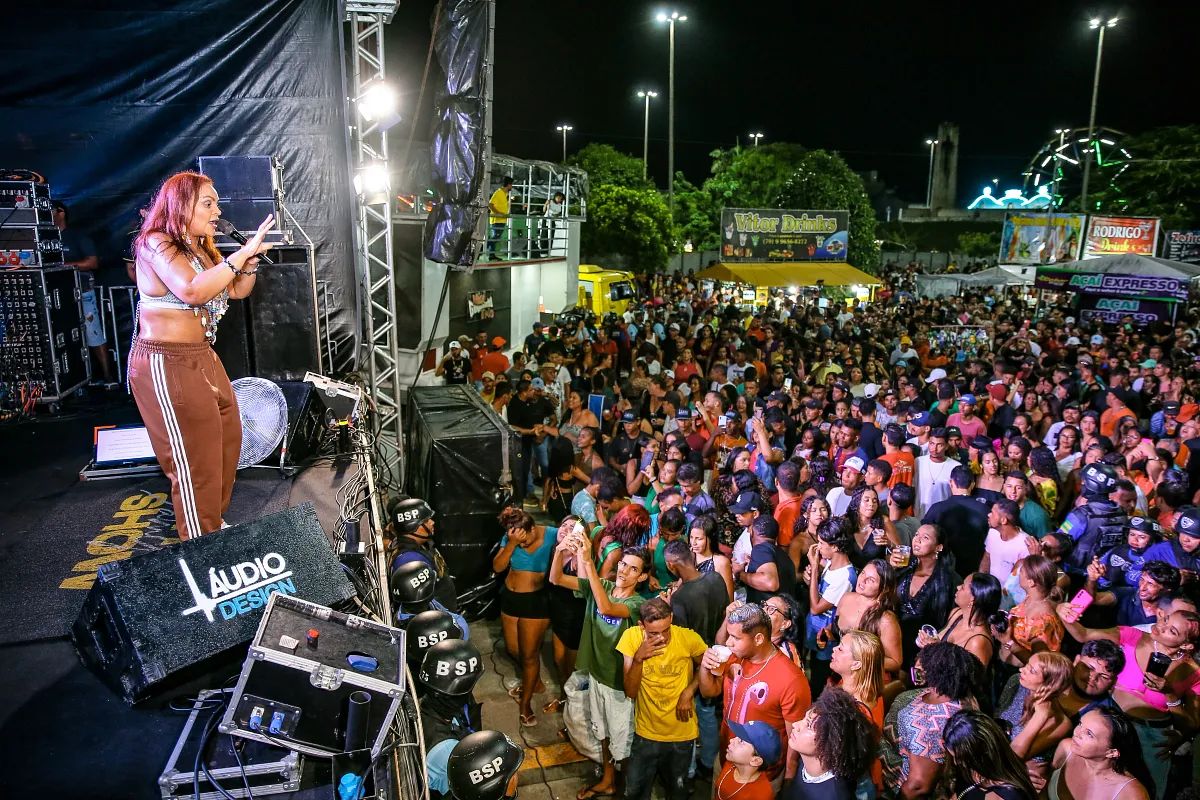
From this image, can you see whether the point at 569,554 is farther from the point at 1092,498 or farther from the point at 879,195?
the point at 879,195

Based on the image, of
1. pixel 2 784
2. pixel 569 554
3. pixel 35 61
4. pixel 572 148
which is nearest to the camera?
pixel 2 784

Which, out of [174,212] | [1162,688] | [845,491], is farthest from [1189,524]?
[174,212]

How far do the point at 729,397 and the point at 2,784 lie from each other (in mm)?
7947

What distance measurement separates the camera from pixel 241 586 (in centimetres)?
271

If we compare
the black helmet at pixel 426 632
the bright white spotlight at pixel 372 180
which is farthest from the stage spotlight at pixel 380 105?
the black helmet at pixel 426 632

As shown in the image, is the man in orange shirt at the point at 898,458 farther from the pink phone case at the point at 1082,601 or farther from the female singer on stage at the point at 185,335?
the female singer on stage at the point at 185,335

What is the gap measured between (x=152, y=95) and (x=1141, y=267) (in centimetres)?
1899

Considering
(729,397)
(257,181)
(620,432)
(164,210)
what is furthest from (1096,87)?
(164,210)

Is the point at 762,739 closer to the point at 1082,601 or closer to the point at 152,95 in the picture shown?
the point at 1082,601

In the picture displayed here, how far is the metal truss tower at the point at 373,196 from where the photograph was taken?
6.71 metres

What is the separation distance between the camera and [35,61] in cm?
669

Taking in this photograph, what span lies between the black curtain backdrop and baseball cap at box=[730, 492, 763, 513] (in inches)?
163

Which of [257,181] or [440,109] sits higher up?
[440,109]

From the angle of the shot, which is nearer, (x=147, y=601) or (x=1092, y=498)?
(x=147, y=601)
